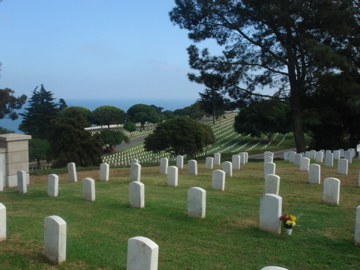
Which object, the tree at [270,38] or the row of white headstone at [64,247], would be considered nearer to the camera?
the row of white headstone at [64,247]

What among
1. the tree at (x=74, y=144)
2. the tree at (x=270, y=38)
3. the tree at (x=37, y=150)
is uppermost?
the tree at (x=270, y=38)

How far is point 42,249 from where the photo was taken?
551cm

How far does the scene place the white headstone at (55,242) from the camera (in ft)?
16.5

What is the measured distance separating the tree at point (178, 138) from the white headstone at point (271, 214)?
3255 centimetres

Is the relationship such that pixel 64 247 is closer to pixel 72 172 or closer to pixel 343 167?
pixel 72 172

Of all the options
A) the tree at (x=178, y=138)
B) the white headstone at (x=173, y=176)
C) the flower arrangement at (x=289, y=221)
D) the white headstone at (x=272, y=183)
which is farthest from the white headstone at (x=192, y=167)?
the tree at (x=178, y=138)

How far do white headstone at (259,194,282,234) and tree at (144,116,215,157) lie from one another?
32551 millimetres

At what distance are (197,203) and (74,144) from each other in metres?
27.6

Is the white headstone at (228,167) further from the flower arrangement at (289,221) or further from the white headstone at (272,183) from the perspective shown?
the flower arrangement at (289,221)

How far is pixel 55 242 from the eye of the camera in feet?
16.5

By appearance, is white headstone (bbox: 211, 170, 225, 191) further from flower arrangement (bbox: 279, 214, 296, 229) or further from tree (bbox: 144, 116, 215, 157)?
tree (bbox: 144, 116, 215, 157)

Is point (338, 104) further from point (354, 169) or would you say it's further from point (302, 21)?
point (354, 169)

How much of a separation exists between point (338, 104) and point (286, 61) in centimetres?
495

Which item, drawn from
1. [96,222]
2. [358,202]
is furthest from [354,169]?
[96,222]
